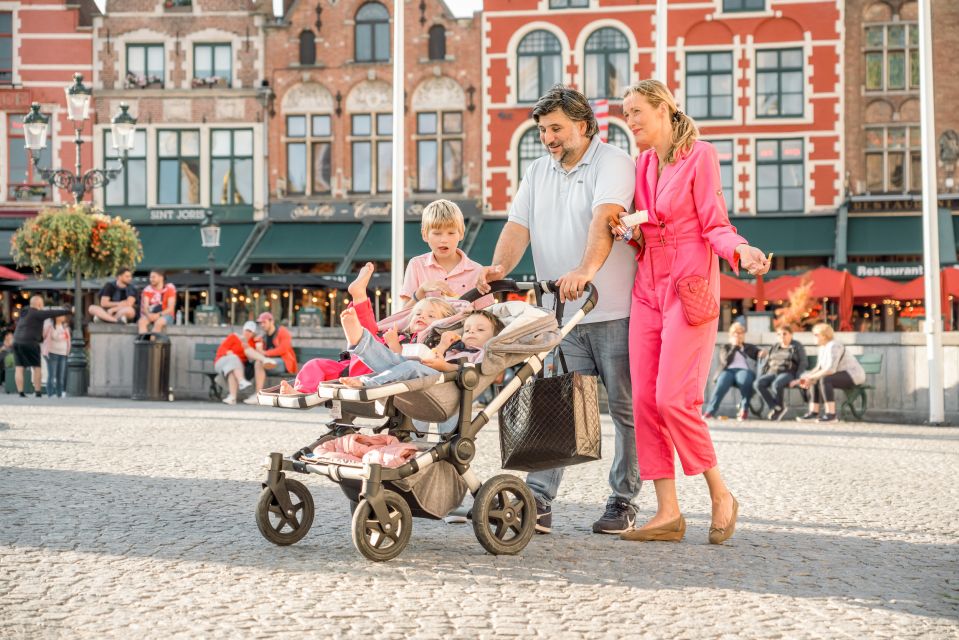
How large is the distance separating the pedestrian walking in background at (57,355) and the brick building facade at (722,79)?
48.6 feet

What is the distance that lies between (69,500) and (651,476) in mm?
3073

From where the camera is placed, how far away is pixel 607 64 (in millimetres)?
32406

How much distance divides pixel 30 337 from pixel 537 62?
17162 mm

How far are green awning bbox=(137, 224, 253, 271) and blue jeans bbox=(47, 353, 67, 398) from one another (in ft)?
37.1

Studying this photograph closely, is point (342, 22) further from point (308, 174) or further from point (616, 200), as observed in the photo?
point (616, 200)

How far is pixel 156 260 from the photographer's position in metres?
31.3

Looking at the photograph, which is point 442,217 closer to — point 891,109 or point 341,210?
point 341,210

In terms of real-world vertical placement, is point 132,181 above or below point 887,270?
above

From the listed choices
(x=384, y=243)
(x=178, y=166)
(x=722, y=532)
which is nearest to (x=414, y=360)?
(x=722, y=532)

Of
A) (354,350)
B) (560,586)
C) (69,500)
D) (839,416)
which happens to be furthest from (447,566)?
(839,416)

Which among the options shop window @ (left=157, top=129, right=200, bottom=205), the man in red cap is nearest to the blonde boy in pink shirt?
the man in red cap

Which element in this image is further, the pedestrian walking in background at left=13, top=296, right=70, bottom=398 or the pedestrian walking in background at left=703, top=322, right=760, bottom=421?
the pedestrian walking in background at left=13, top=296, right=70, bottom=398

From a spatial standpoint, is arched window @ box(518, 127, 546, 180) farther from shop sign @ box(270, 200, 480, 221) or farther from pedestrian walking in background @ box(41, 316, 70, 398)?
pedestrian walking in background @ box(41, 316, 70, 398)

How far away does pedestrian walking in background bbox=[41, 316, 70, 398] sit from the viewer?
19703mm
